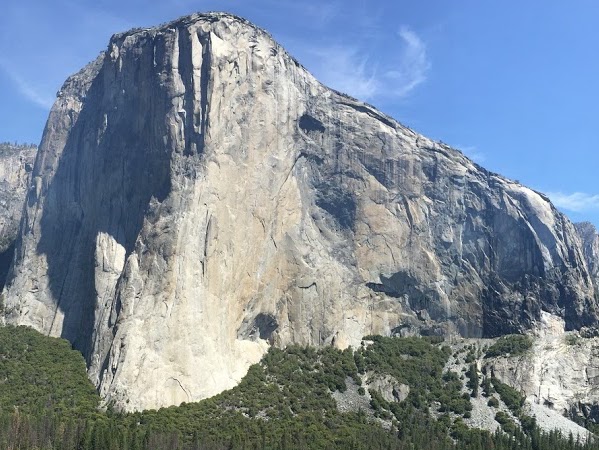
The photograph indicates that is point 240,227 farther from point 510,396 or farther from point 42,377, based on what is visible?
point 510,396

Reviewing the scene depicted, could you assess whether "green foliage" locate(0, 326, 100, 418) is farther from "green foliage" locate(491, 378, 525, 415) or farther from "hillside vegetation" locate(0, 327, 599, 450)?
"green foliage" locate(491, 378, 525, 415)

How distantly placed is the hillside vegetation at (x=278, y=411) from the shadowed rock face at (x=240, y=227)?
12.0 ft

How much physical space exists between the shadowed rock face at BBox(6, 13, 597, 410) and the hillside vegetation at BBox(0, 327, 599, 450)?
12.0 feet

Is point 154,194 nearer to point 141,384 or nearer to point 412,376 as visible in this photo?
point 141,384

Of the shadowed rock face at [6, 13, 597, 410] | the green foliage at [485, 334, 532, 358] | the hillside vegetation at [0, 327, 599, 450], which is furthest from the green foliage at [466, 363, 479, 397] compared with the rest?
the shadowed rock face at [6, 13, 597, 410]

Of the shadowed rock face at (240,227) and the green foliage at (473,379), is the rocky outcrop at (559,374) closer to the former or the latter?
the green foliage at (473,379)

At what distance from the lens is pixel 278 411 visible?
→ 9656 centimetres

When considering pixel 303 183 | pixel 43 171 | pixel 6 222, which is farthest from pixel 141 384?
pixel 6 222

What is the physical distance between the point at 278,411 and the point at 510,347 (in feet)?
136

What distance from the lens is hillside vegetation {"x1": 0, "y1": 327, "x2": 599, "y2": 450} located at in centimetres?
8169

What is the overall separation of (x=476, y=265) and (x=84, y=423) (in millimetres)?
71685

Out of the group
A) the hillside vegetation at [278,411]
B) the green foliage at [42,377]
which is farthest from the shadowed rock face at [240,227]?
the hillside vegetation at [278,411]

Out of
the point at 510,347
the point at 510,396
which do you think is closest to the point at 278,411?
the point at 510,396

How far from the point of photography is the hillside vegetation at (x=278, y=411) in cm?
8169
